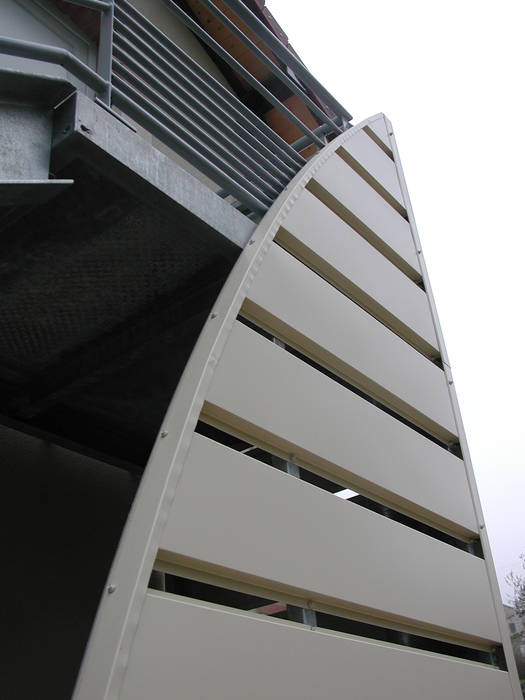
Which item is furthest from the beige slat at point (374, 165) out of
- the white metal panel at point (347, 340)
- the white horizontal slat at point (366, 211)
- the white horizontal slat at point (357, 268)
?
the white metal panel at point (347, 340)

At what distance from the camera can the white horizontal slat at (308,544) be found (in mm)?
1626

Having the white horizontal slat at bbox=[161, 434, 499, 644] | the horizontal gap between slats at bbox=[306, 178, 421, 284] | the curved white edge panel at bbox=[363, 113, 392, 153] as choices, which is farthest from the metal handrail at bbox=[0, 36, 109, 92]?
the curved white edge panel at bbox=[363, 113, 392, 153]

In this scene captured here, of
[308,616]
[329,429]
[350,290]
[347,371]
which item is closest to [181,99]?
[350,290]

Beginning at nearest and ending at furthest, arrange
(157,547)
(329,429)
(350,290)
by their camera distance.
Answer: (157,547) → (329,429) → (350,290)

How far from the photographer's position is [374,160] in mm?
3850

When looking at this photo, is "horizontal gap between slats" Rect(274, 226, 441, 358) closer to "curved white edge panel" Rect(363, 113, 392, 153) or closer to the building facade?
the building facade

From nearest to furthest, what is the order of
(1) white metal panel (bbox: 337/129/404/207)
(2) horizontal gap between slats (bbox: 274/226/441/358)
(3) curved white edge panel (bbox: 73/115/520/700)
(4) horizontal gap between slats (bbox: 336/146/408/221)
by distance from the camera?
1. (3) curved white edge panel (bbox: 73/115/520/700)
2. (2) horizontal gap between slats (bbox: 274/226/441/358)
3. (4) horizontal gap between slats (bbox: 336/146/408/221)
4. (1) white metal panel (bbox: 337/129/404/207)

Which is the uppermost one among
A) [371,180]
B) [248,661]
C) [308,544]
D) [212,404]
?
[371,180]

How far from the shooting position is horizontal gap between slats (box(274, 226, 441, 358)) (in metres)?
2.62

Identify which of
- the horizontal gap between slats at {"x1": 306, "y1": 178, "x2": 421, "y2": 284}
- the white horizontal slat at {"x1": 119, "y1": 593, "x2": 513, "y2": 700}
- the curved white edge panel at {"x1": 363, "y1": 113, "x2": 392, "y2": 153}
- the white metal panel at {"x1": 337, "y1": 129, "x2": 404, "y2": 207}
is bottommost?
the white horizontal slat at {"x1": 119, "y1": 593, "x2": 513, "y2": 700}

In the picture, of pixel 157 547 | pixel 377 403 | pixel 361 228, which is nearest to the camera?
pixel 157 547

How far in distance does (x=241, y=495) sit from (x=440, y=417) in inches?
64.9

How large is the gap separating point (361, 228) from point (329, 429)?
1414 mm

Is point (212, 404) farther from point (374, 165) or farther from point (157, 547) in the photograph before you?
point (374, 165)
